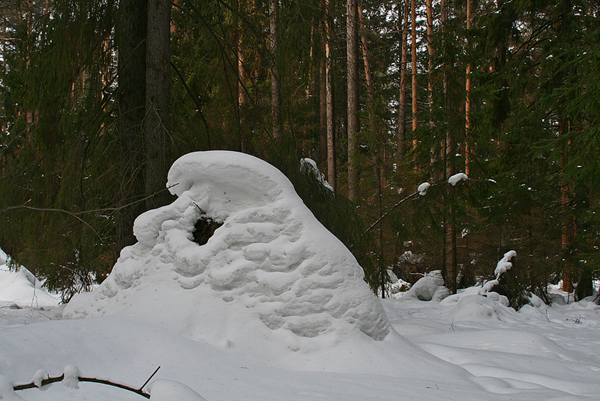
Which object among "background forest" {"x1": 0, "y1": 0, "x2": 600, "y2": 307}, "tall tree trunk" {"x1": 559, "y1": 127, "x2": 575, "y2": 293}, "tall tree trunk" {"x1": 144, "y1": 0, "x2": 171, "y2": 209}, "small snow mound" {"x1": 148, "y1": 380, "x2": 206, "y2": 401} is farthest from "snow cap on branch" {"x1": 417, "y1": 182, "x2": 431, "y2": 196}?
"small snow mound" {"x1": 148, "y1": 380, "x2": 206, "y2": 401}

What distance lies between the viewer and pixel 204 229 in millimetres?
3297

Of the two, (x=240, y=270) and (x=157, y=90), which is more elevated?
(x=157, y=90)

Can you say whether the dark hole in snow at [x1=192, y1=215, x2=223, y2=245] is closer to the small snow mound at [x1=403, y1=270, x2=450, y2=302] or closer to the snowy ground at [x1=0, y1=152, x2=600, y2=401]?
the snowy ground at [x1=0, y1=152, x2=600, y2=401]

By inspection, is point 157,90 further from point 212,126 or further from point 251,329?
point 251,329

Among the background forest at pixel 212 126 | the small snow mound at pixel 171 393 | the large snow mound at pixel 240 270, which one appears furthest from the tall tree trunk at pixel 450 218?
the small snow mound at pixel 171 393

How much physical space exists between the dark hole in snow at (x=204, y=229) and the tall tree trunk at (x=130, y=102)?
1353 mm

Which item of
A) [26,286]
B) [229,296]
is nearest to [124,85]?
[229,296]

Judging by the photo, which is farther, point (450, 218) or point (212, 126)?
point (450, 218)

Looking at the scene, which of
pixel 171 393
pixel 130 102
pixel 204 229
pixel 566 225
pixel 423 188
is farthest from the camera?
pixel 566 225

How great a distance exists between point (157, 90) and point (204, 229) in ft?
6.57

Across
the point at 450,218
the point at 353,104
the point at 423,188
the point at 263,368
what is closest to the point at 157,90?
the point at 263,368

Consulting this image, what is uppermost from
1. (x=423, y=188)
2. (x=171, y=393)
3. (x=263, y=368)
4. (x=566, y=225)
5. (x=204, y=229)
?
(x=423, y=188)

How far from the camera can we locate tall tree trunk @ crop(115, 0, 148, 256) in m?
4.40

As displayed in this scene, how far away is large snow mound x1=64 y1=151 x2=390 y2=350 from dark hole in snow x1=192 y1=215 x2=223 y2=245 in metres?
0.03
